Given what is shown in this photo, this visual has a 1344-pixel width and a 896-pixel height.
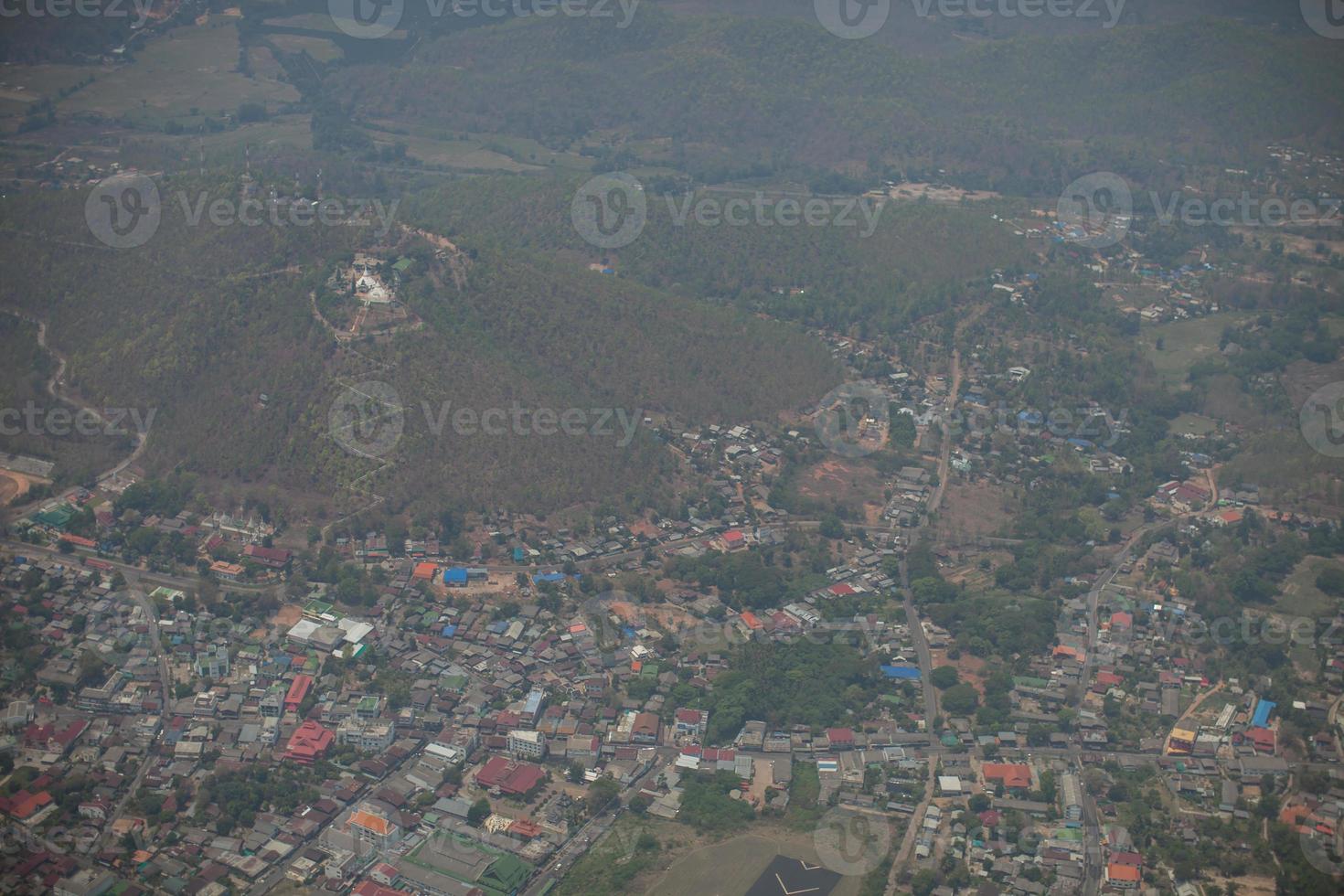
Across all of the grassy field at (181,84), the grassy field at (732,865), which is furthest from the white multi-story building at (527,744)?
the grassy field at (181,84)

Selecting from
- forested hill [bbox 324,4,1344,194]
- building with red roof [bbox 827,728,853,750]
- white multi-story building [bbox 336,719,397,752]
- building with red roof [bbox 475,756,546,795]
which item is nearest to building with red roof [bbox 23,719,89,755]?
white multi-story building [bbox 336,719,397,752]

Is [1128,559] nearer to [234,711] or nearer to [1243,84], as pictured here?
[234,711]

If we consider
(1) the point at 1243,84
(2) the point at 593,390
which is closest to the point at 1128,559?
(2) the point at 593,390

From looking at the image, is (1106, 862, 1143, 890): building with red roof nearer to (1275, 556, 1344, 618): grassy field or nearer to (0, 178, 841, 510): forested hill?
(1275, 556, 1344, 618): grassy field

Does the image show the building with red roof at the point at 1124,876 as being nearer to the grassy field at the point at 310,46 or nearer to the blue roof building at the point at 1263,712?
the blue roof building at the point at 1263,712

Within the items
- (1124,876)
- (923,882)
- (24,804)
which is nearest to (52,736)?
(24,804)

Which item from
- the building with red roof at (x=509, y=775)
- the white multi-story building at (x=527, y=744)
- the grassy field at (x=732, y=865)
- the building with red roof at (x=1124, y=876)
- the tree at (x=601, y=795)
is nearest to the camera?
the grassy field at (x=732, y=865)
